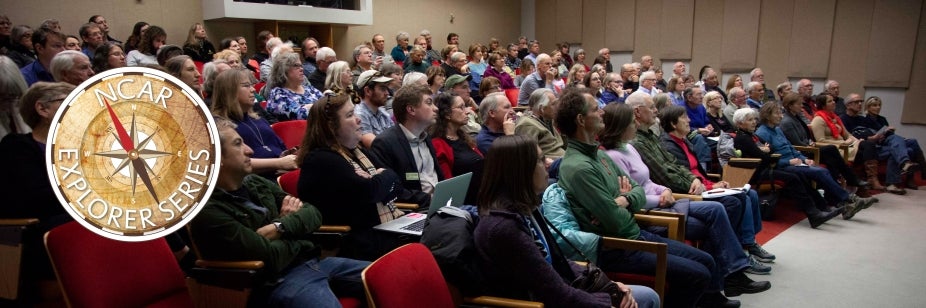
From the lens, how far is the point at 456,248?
5.37ft

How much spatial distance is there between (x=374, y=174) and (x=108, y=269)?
1.02 m

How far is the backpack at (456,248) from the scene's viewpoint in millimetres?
1610

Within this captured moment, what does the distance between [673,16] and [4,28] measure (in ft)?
29.2

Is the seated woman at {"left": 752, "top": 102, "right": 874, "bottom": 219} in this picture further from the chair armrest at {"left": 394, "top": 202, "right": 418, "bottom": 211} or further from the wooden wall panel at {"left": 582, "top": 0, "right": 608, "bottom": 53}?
the wooden wall panel at {"left": 582, "top": 0, "right": 608, "bottom": 53}

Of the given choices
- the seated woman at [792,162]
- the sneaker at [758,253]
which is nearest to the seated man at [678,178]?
the sneaker at [758,253]

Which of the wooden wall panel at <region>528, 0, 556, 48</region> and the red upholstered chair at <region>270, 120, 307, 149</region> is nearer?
the red upholstered chair at <region>270, 120, 307, 149</region>

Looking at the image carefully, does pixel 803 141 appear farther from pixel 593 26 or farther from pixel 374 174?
pixel 593 26

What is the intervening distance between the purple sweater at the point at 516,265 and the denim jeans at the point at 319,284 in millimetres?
487

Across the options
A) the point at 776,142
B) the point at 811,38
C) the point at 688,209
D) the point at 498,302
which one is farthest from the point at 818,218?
the point at 811,38

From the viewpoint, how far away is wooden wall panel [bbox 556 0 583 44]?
10.8m

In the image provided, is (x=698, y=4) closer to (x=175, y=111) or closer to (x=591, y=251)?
(x=591, y=251)

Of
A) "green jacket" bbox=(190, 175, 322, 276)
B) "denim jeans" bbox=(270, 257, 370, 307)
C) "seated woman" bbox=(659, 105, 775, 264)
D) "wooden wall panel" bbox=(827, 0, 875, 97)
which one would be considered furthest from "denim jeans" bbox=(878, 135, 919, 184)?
"green jacket" bbox=(190, 175, 322, 276)

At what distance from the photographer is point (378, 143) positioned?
2.71 meters

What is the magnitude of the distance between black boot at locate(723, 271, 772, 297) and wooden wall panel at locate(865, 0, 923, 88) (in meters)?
6.23
